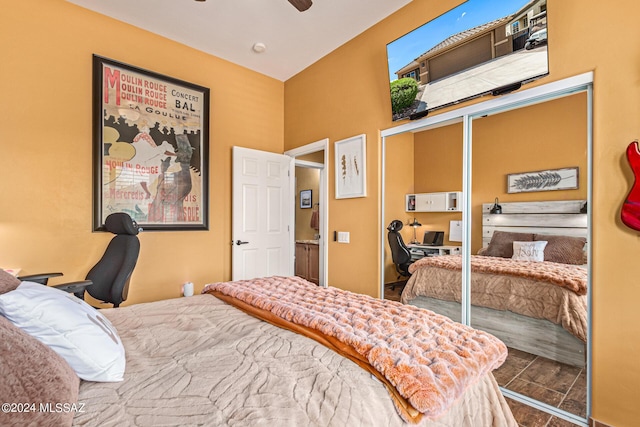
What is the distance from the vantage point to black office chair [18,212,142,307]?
7.84 ft

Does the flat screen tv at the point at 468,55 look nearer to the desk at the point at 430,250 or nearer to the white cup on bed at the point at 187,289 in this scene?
the desk at the point at 430,250

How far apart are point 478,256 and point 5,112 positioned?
3959mm

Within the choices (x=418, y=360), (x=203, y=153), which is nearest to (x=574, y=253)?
(x=418, y=360)

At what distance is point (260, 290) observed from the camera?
1.99m

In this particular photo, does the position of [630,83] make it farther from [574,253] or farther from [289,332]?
[289,332]

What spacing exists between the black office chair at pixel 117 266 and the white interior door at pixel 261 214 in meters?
1.33

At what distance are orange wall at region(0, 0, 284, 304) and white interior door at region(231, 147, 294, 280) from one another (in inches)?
18.9

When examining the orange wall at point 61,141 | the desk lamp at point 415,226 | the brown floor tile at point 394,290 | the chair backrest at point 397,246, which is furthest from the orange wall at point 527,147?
the orange wall at point 61,141

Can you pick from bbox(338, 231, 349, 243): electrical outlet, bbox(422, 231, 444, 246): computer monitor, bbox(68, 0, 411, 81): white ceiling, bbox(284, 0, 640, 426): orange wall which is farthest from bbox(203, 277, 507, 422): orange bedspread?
bbox(68, 0, 411, 81): white ceiling

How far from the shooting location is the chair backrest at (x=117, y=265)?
7.85 feet

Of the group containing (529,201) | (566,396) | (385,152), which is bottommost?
(566,396)

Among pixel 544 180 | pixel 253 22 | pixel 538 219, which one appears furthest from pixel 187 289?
pixel 544 180

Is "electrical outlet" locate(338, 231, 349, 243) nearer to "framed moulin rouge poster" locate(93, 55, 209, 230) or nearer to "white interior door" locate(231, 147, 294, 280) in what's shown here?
"white interior door" locate(231, 147, 294, 280)

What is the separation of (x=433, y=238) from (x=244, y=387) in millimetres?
2125
